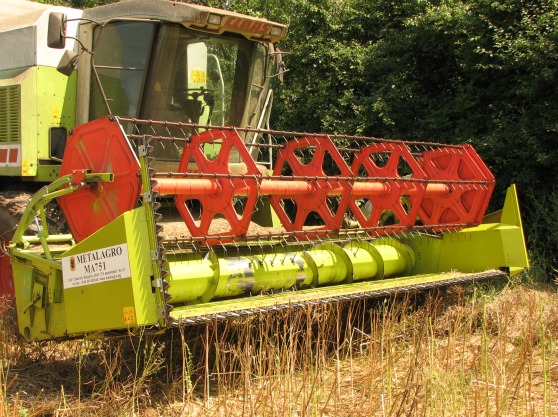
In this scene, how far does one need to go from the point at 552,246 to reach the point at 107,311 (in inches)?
209

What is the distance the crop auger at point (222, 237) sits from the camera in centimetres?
342

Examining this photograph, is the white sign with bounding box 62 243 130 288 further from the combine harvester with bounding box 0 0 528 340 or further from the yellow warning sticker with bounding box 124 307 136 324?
the yellow warning sticker with bounding box 124 307 136 324

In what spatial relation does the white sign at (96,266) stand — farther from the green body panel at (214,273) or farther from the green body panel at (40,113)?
the green body panel at (40,113)

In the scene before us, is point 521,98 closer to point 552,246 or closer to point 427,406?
point 552,246

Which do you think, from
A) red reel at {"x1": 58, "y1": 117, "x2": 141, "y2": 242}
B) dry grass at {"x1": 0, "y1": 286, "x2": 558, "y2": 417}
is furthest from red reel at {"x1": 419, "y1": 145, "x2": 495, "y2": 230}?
red reel at {"x1": 58, "y1": 117, "x2": 141, "y2": 242}

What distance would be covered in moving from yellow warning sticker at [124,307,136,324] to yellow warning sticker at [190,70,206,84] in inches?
99.4

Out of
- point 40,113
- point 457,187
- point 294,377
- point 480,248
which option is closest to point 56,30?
point 40,113

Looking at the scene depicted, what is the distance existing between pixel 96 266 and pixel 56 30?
1.99 meters

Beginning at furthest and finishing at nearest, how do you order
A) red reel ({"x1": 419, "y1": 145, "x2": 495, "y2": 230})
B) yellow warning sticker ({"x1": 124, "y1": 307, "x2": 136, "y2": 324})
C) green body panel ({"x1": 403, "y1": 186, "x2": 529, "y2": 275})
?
1. red reel ({"x1": 419, "y1": 145, "x2": 495, "y2": 230})
2. green body panel ({"x1": 403, "y1": 186, "x2": 529, "y2": 275})
3. yellow warning sticker ({"x1": 124, "y1": 307, "x2": 136, "y2": 324})

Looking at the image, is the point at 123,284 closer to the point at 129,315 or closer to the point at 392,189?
the point at 129,315

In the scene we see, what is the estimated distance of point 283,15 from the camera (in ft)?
39.5

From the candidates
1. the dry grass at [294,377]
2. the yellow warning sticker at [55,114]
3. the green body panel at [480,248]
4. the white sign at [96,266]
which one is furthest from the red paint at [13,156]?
the green body panel at [480,248]

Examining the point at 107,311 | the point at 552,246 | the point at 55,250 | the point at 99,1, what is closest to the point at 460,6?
the point at 552,246

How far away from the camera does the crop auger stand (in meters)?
3.42
